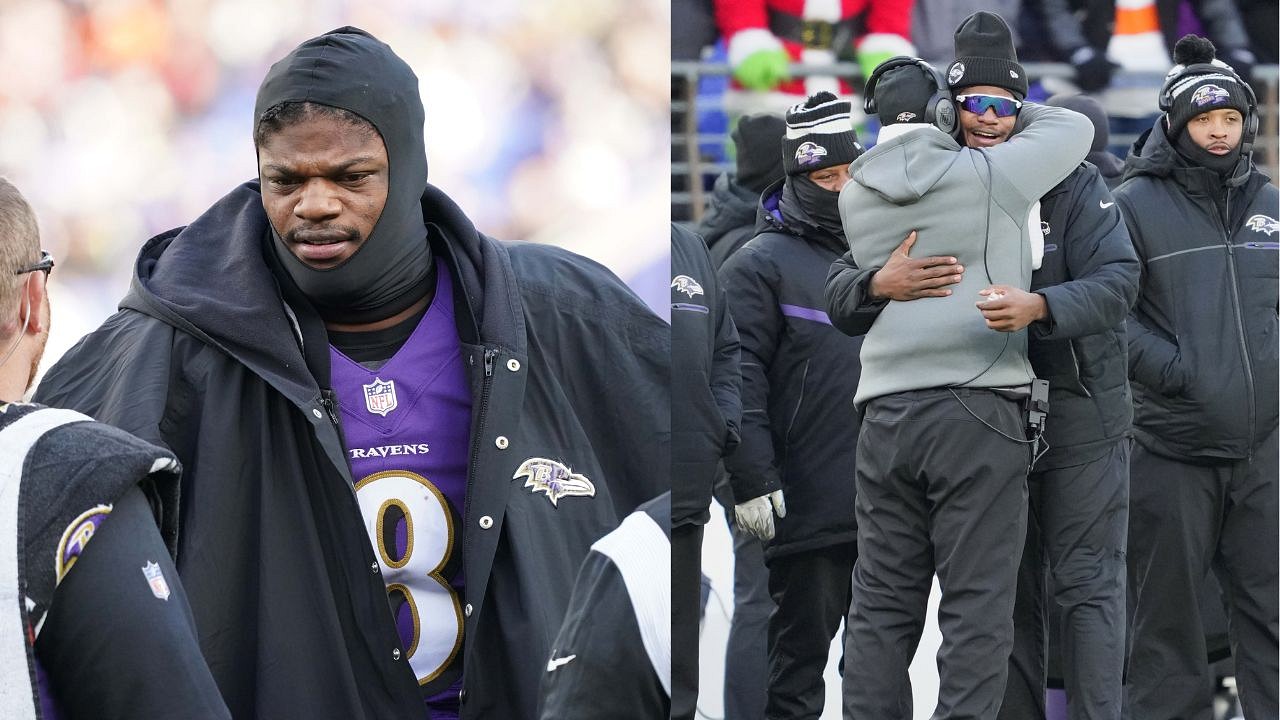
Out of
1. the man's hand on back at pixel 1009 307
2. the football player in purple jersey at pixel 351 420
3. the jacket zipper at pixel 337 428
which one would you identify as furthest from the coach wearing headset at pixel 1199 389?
the jacket zipper at pixel 337 428

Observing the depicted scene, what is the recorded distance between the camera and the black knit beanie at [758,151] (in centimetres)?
371

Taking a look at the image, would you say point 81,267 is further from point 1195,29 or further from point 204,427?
point 1195,29

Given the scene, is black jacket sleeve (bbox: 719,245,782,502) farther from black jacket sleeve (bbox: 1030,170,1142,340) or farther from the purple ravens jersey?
the purple ravens jersey

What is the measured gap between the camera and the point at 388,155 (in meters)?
2.74

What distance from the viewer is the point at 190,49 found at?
521 cm

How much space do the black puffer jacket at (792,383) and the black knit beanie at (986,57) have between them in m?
0.48

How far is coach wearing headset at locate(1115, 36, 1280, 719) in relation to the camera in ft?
12.6

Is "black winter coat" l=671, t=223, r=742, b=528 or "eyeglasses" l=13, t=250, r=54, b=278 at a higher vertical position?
"eyeglasses" l=13, t=250, r=54, b=278

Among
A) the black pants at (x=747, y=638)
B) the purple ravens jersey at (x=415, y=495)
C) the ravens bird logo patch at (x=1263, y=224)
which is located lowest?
the black pants at (x=747, y=638)

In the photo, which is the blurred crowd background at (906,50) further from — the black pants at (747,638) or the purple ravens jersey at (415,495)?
the purple ravens jersey at (415,495)

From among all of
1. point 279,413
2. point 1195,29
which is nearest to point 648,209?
point 1195,29

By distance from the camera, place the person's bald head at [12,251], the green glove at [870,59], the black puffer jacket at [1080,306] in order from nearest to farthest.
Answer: the person's bald head at [12,251]
the black puffer jacket at [1080,306]
the green glove at [870,59]

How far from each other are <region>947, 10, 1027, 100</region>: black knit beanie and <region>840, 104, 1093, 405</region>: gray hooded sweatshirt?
0.14 meters

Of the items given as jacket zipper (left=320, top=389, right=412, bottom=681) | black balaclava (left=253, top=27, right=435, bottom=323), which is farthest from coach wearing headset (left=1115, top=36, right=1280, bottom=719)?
jacket zipper (left=320, top=389, right=412, bottom=681)
